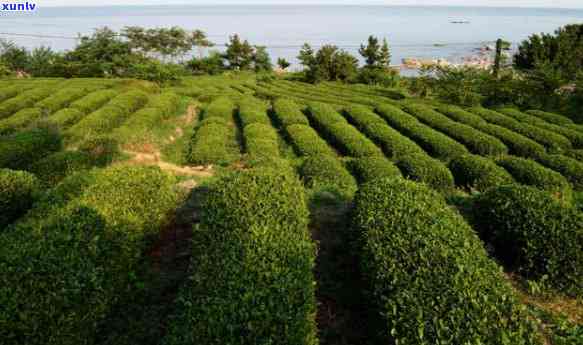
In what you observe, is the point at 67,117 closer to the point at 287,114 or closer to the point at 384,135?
the point at 287,114

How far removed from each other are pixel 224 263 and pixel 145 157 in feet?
42.2

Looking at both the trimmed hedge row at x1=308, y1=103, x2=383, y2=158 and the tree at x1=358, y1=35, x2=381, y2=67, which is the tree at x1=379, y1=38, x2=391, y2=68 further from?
the trimmed hedge row at x1=308, y1=103, x2=383, y2=158

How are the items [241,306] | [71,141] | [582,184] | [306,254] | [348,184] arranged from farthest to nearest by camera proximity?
[71,141] → [582,184] → [348,184] → [306,254] → [241,306]

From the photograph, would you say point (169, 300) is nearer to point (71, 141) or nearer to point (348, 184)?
point (348, 184)

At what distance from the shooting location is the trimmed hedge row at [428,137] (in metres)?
17.4

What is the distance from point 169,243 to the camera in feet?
25.6

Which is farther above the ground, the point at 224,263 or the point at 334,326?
the point at 224,263

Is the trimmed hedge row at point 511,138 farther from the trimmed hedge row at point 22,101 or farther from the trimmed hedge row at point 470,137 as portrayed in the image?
the trimmed hedge row at point 22,101

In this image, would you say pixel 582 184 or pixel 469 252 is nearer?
pixel 469 252

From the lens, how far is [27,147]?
1402 cm

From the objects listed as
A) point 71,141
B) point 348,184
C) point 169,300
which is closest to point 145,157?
point 71,141

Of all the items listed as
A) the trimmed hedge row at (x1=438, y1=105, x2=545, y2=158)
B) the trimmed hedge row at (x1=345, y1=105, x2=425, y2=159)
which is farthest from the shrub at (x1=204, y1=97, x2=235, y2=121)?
the trimmed hedge row at (x1=438, y1=105, x2=545, y2=158)

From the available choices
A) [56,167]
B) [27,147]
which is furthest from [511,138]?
[27,147]

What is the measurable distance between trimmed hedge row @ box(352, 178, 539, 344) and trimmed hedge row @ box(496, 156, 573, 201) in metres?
7.99
